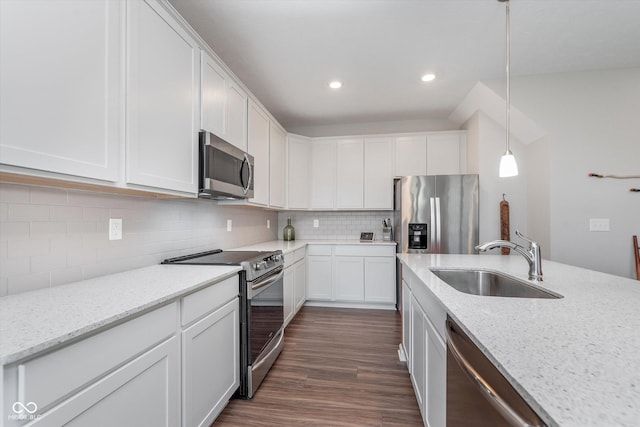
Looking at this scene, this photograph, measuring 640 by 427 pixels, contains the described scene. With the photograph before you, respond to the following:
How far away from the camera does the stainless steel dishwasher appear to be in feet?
1.97

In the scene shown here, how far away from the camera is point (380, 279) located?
12.4 feet

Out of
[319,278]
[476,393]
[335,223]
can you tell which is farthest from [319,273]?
[476,393]

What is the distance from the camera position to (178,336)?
131 centimetres

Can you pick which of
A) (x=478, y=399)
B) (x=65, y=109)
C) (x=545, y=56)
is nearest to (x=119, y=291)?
(x=65, y=109)

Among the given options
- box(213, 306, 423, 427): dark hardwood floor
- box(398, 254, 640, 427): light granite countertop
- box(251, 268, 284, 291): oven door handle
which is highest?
box(398, 254, 640, 427): light granite countertop

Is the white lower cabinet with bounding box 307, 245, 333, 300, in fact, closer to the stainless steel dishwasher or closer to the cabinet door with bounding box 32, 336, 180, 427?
the cabinet door with bounding box 32, 336, 180, 427

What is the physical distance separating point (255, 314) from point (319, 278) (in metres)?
1.97

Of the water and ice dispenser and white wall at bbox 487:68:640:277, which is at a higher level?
white wall at bbox 487:68:640:277

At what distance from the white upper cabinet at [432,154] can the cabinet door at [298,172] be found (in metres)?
1.30

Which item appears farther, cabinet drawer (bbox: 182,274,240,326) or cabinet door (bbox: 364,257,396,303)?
cabinet door (bbox: 364,257,396,303)

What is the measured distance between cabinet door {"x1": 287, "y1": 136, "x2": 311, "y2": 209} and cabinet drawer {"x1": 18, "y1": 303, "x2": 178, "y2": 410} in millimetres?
2995

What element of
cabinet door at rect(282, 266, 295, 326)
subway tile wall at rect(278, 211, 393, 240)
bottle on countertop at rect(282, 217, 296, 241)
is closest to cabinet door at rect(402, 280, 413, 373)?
cabinet door at rect(282, 266, 295, 326)

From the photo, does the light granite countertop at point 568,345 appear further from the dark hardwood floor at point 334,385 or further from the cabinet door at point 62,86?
the cabinet door at point 62,86

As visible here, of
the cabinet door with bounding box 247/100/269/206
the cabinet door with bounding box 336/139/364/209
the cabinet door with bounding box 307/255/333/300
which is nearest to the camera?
the cabinet door with bounding box 247/100/269/206
